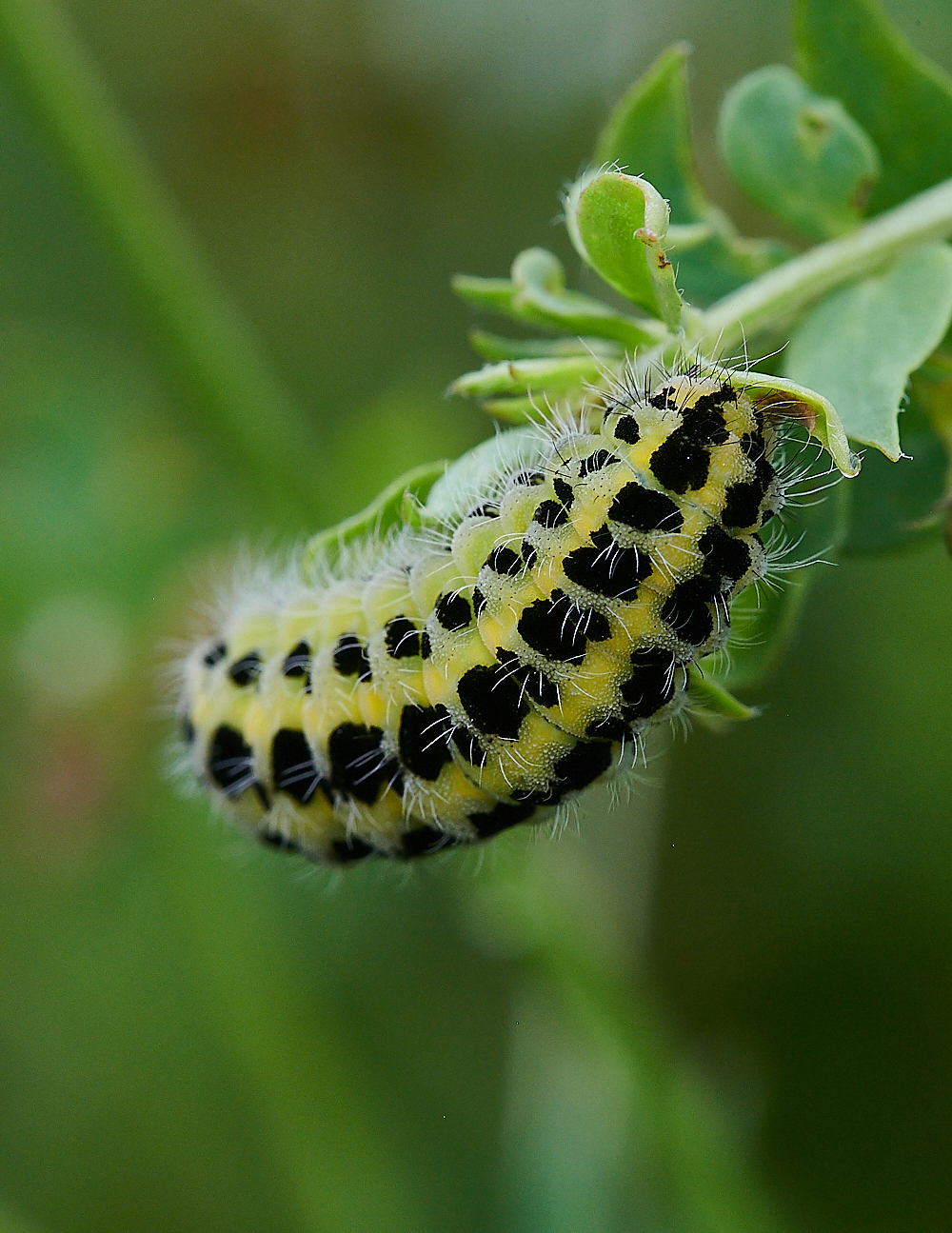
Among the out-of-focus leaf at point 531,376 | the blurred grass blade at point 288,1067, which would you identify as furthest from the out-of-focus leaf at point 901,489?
the blurred grass blade at point 288,1067

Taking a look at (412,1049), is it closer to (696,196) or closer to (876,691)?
(876,691)

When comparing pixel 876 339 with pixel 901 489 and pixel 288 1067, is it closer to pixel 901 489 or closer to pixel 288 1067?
pixel 901 489

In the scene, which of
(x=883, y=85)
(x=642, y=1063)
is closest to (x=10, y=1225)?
(x=642, y=1063)

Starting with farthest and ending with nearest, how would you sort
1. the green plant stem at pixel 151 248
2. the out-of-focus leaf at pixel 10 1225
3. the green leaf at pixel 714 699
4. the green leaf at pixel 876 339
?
1. the green plant stem at pixel 151 248
2. the out-of-focus leaf at pixel 10 1225
3. the green leaf at pixel 714 699
4. the green leaf at pixel 876 339

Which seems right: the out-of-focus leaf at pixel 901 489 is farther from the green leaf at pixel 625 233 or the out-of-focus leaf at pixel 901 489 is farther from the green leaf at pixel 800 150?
the green leaf at pixel 625 233

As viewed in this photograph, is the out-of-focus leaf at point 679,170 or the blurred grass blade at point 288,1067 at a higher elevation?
the out-of-focus leaf at point 679,170

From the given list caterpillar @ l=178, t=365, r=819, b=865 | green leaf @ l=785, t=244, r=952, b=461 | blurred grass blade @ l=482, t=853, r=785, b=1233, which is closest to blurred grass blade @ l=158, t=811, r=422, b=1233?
blurred grass blade @ l=482, t=853, r=785, b=1233
